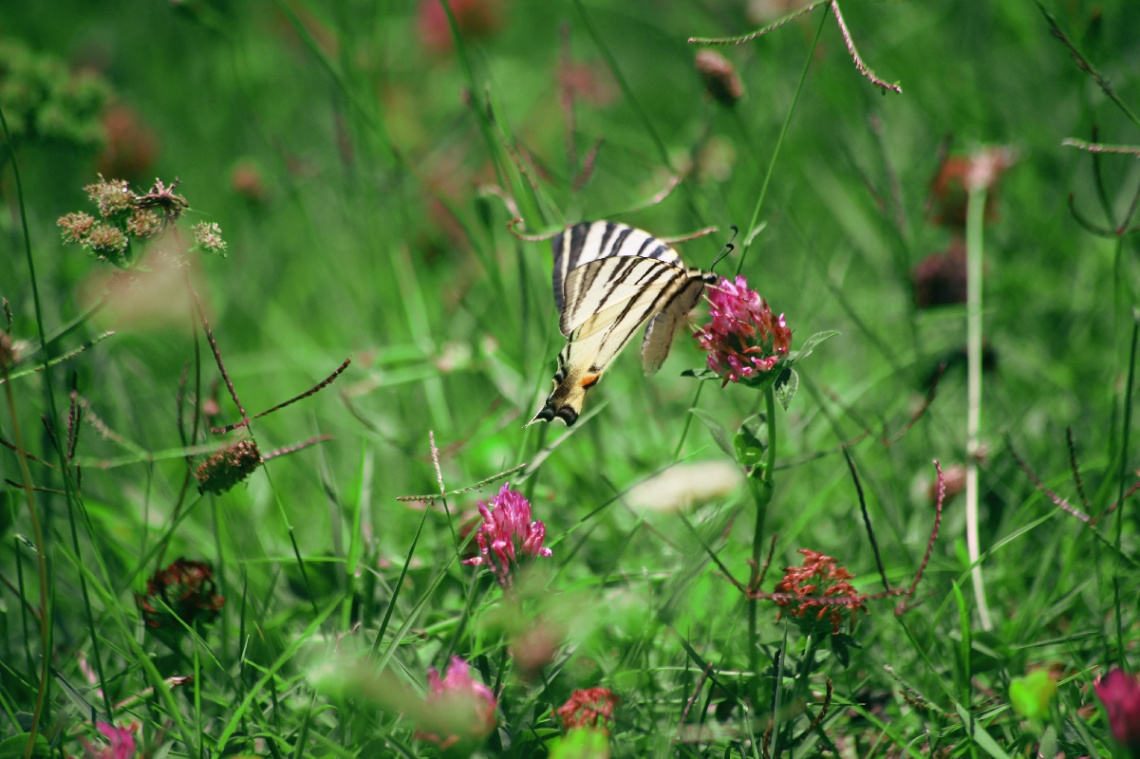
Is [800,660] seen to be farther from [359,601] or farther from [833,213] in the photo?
[833,213]

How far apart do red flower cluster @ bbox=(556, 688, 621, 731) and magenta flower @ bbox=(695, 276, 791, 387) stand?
39 centimetres

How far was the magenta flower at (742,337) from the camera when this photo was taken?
1.02 meters

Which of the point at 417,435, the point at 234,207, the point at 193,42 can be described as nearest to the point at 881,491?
the point at 417,435

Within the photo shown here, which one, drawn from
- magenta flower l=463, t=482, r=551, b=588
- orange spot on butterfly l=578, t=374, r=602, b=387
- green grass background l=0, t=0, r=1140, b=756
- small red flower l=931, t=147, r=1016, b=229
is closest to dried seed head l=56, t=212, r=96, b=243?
green grass background l=0, t=0, r=1140, b=756

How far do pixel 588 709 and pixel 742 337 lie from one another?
462 millimetres

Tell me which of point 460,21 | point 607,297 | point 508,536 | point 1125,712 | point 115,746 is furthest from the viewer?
point 460,21

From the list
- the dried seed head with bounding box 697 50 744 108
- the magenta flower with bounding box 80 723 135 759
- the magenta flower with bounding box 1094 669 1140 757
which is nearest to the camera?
the magenta flower with bounding box 1094 669 1140 757

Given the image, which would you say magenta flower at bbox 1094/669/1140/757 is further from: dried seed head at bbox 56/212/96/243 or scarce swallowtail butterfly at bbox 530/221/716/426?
dried seed head at bbox 56/212/96/243

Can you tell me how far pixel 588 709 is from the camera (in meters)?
0.94

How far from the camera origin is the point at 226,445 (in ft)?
3.39

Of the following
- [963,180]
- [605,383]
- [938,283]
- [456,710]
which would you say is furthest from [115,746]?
[963,180]

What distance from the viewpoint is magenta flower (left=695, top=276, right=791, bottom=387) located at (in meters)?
1.02

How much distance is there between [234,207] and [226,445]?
6.01 ft

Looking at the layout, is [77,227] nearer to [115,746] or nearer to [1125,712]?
[115,746]
